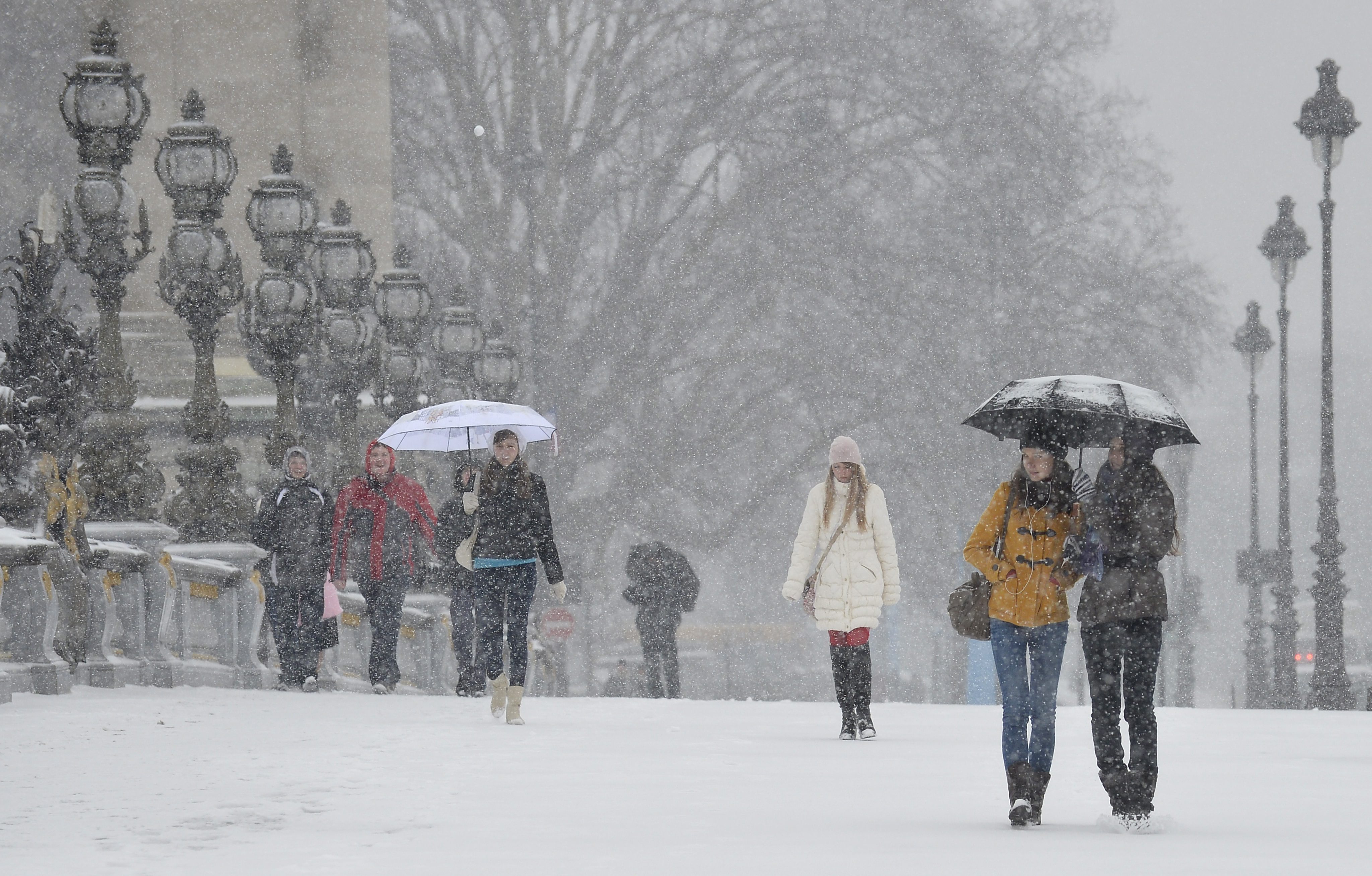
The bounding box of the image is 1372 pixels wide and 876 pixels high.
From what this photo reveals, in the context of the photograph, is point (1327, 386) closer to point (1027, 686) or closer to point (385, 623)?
point (385, 623)

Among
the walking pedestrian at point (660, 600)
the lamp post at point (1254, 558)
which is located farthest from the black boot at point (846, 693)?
the lamp post at point (1254, 558)

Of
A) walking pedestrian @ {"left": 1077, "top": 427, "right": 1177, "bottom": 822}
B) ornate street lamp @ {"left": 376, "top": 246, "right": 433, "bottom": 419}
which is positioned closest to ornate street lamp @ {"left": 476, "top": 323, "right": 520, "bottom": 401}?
ornate street lamp @ {"left": 376, "top": 246, "right": 433, "bottom": 419}

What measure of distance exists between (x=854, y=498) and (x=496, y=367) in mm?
15298

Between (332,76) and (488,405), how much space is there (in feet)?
52.3

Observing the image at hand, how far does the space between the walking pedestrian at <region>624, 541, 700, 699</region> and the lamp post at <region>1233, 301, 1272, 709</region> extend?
1688cm

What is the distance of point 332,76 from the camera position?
29.8 meters

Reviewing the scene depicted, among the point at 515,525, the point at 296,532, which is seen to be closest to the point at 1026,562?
the point at 515,525

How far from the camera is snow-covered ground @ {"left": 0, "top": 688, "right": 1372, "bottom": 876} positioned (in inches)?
281

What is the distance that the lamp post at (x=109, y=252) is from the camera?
1631cm

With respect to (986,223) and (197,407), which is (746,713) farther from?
(986,223)

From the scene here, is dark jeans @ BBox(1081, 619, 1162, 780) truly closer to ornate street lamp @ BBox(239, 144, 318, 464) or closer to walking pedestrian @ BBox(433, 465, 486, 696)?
walking pedestrian @ BBox(433, 465, 486, 696)

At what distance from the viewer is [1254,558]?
37.4m

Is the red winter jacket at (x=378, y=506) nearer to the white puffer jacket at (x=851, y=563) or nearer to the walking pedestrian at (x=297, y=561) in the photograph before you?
the walking pedestrian at (x=297, y=561)

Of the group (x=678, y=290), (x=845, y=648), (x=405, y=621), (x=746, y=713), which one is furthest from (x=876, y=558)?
(x=678, y=290)
